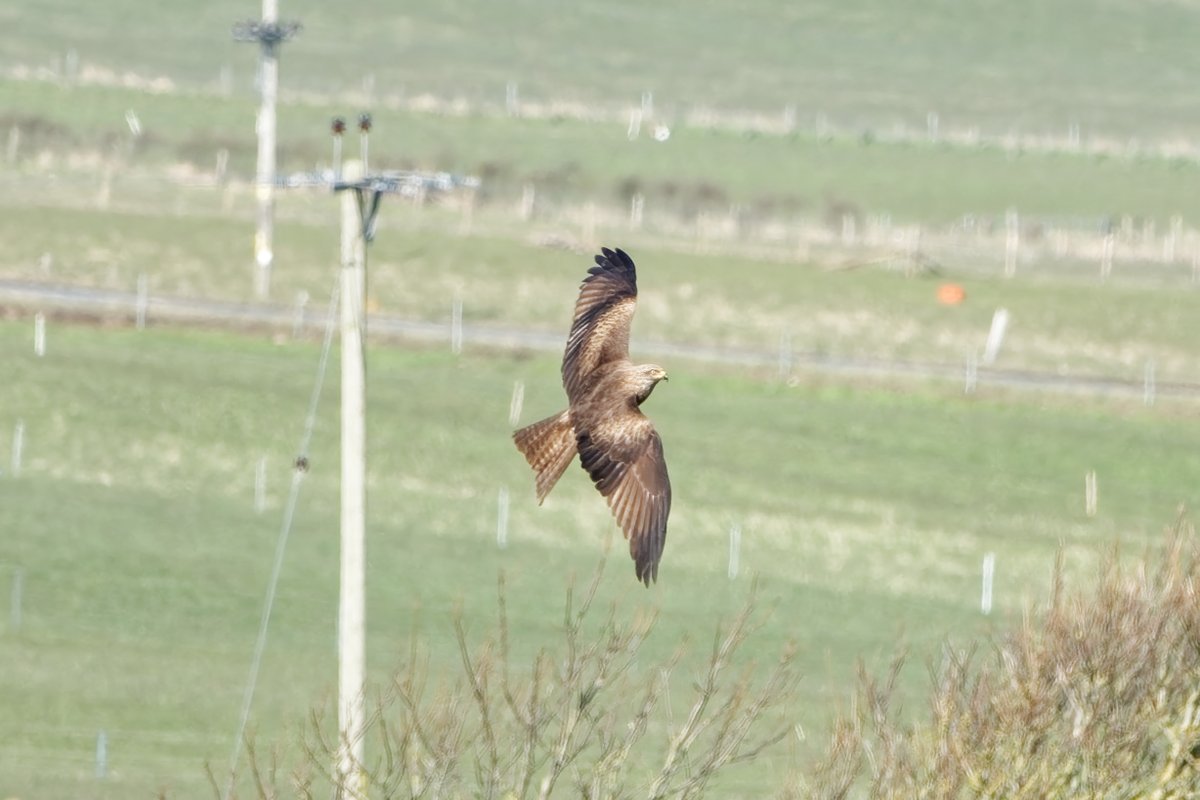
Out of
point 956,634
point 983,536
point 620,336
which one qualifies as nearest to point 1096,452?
point 983,536

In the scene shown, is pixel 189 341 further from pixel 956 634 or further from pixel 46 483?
pixel 956 634

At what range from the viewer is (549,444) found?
1511cm

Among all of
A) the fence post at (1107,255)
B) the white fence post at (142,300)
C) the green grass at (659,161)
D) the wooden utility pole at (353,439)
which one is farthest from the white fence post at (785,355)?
the wooden utility pole at (353,439)

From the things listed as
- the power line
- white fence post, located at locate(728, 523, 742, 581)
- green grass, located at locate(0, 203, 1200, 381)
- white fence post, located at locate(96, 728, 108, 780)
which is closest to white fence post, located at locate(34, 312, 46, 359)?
the power line

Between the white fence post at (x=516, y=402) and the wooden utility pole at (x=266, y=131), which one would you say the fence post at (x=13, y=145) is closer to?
the wooden utility pole at (x=266, y=131)

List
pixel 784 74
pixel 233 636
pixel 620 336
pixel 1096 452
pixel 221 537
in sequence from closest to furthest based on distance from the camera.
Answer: pixel 620 336 < pixel 233 636 < pixel 221 537 < pixel 1096 452 < pixel 784 74

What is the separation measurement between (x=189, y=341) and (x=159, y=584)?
13246mm

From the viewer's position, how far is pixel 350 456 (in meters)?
22.5

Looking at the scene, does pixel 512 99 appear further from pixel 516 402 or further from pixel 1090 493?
pixel 1090 493

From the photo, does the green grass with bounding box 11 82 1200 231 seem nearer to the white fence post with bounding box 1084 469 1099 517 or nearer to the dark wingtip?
the white fence post with bounding box 1084 469 1099 517

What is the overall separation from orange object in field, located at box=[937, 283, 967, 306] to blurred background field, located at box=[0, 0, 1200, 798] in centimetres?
31

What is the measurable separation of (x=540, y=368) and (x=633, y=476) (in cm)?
3769

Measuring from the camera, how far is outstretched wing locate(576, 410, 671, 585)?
44.9ft

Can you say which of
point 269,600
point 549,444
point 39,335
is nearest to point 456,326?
point 39,335
